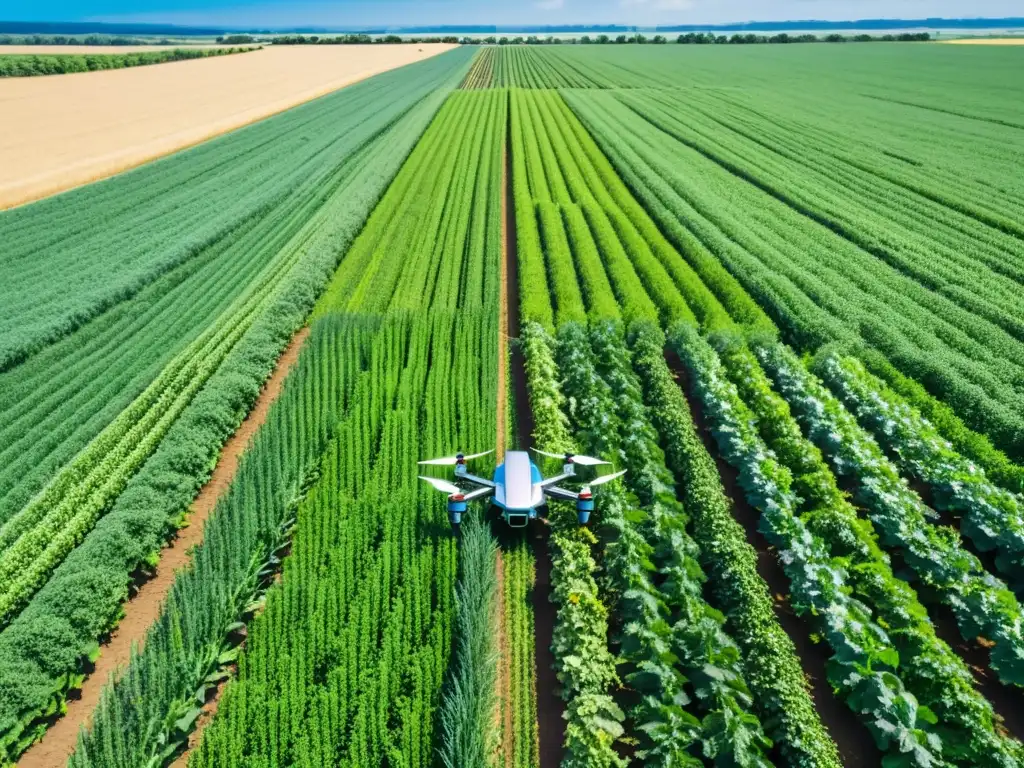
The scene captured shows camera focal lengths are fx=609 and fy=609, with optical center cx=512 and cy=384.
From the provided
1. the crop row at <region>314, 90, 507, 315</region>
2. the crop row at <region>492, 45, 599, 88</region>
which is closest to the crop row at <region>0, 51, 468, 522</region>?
the crop row at <region>314, 90, 507, 315</region>

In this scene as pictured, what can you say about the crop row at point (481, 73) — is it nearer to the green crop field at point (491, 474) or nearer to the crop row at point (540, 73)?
the crop row at point (540, 73)

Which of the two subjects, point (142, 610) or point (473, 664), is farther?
point (142, 610)

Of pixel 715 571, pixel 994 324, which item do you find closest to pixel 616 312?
pixel 715 571

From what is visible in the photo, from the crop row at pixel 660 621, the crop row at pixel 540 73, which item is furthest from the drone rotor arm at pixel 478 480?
the crop row at pixel 540 73

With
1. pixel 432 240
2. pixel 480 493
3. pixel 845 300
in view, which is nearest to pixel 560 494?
pixel 480 493

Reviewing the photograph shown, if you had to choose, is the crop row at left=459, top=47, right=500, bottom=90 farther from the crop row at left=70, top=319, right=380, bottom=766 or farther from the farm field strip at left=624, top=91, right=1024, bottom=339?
the crop row at left=70, top=319, right=380, bottom=766

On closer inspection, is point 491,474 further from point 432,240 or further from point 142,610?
point 432,240
